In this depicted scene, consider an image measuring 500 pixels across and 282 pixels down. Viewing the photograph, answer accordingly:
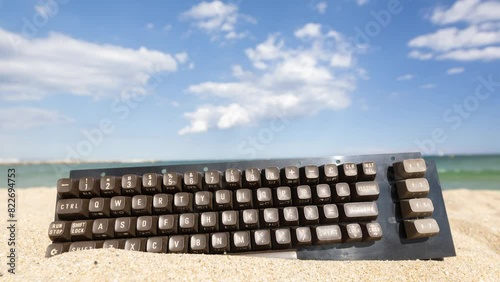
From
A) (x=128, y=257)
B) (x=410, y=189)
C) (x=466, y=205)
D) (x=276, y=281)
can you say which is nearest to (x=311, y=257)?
(x=276, y=281)

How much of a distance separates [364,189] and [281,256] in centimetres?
56

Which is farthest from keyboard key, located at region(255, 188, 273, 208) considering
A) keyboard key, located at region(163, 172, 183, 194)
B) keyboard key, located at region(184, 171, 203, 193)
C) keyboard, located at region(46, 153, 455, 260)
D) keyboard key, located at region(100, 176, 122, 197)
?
keyboard key, located at region(100, 176, 122, 197)

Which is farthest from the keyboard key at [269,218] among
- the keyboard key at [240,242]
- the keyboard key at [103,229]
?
the keyboard key at [103,229]

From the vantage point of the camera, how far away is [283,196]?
160cm

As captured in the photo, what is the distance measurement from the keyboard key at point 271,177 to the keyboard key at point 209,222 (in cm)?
31

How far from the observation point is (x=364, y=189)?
1634 mm

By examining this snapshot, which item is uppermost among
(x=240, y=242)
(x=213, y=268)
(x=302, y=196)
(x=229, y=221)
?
(x=302, y=196)

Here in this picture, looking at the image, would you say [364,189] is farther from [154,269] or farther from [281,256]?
[154,269]

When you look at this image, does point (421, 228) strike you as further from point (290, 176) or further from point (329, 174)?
point (290, 176)

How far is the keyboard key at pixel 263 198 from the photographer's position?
1.59 meters

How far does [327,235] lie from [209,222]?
60cm

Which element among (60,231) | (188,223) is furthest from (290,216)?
(60,231)

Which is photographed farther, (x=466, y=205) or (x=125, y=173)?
(x=466, y=205)

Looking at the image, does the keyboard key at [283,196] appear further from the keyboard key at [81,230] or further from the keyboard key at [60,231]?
the keyboard key at [60,231]
